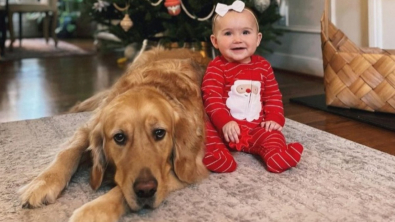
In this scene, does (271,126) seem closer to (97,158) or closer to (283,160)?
(283,160)

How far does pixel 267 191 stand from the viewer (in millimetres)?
1488

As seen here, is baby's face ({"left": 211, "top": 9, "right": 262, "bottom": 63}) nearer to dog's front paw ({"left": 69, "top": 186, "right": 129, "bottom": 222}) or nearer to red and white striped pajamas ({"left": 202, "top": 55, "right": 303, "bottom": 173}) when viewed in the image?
red and white striped pajamas ({"left": 202, "top": 55, "right": 303, "bottom": 173})

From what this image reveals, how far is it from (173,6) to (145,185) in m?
1.97

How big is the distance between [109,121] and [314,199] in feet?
2.20

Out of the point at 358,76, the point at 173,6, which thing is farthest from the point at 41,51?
the point at 358,76

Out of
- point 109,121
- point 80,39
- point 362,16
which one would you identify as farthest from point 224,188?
point 80,39

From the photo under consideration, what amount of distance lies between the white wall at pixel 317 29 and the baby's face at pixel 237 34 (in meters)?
1.41

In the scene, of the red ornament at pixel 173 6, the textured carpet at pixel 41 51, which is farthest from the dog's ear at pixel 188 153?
the textured carpet at pixel 41 51

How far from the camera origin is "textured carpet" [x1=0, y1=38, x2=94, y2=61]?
18.7 feet

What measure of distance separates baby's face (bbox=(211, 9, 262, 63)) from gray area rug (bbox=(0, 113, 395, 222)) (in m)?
0.42

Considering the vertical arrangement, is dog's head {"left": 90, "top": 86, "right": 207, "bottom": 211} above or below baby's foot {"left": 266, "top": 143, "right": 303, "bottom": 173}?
above

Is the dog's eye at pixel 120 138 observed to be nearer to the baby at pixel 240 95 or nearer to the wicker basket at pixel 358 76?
the baby at pixel 240 95

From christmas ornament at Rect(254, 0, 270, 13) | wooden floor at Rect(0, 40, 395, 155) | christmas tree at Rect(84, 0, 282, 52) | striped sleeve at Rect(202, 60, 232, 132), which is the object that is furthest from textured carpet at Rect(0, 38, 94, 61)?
striped sleeve at Rect(202, 60, 232, 132)

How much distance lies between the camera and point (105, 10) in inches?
139
